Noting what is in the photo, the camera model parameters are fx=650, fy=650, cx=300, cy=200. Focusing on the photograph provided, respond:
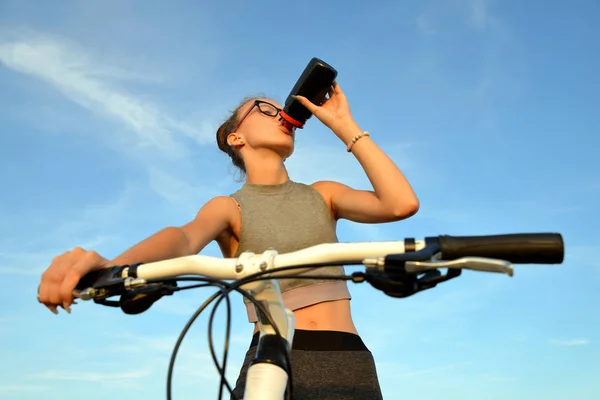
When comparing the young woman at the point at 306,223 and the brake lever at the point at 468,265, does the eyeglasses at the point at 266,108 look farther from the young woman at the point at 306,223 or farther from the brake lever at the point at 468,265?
the brake lever at the point at 468,265

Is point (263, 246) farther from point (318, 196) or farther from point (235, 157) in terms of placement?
point (235, 157)

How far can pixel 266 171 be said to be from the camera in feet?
11.6

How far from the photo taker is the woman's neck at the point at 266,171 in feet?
11.6

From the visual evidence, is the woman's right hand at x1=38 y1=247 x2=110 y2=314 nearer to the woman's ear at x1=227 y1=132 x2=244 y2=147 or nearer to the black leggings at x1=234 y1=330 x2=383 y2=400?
the black leggings at x1=234 y1=330 x2=383 y2=400

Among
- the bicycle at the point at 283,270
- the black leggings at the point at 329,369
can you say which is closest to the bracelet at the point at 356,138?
the black leggings at the point at 329,369

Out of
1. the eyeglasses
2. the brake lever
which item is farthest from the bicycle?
the eyeglasses

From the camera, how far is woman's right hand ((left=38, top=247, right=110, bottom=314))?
6.30 ft

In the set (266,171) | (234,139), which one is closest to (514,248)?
(266,171)

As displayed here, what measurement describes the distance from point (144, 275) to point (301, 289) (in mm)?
1220

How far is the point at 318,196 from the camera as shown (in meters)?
3.48

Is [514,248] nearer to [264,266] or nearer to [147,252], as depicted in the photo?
[264,266]

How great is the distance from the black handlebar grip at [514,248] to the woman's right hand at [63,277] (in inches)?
41.9

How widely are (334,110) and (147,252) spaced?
1291 millimetres

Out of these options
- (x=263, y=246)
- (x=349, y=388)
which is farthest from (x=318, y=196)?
(x=349, y=388)
